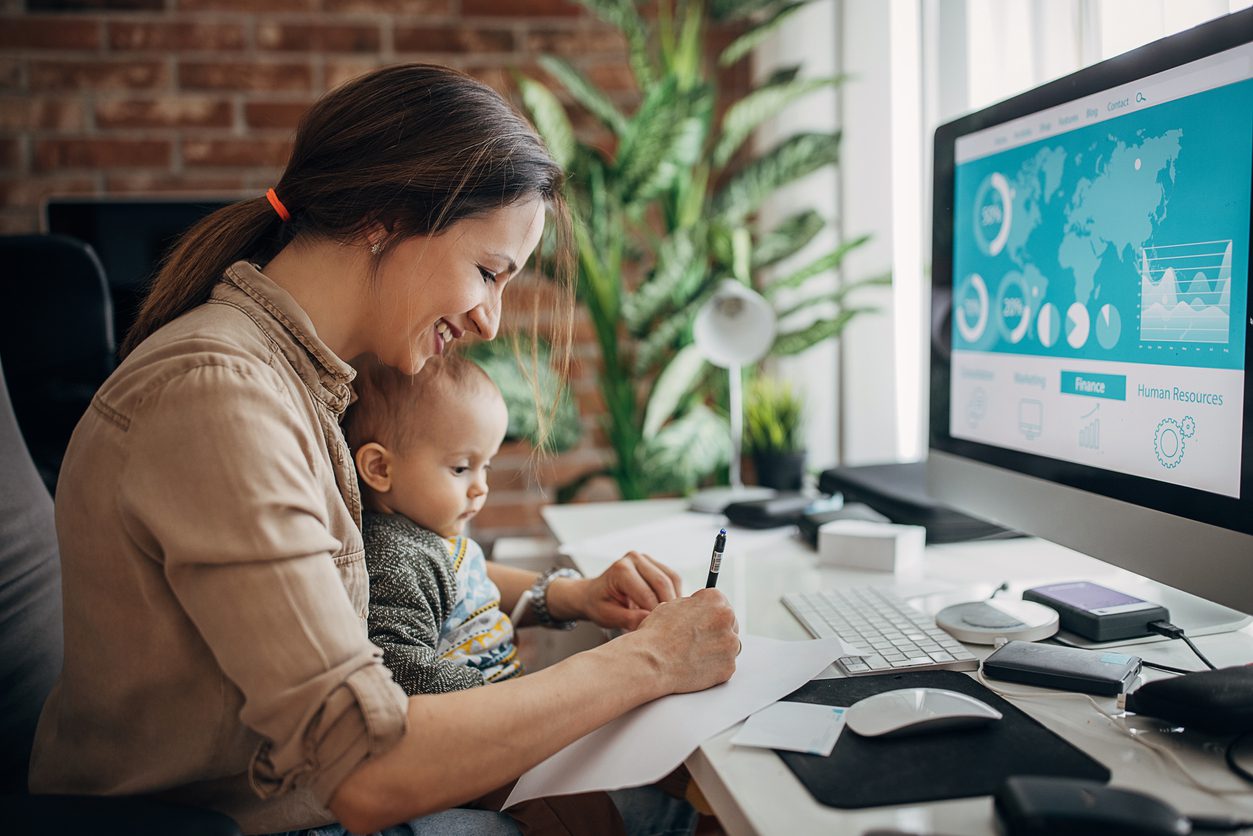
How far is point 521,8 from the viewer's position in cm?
253

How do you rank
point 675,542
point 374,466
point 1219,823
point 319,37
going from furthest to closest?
point 319,37 < point 675,542 < point 374,466 < point 1219,823

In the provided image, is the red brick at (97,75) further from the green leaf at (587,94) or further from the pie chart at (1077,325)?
the pie chart at (1077,325)

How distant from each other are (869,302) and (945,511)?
96 centimetres

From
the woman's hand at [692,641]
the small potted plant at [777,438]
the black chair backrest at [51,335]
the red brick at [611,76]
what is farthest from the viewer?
the red brick at [611,76]

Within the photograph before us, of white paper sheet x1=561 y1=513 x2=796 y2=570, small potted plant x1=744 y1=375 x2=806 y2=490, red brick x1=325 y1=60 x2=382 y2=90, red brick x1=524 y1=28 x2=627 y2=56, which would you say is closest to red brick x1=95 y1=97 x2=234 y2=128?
red brick x1=325 y1=60 x2=382 y2=90

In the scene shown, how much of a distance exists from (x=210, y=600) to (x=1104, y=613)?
78cm

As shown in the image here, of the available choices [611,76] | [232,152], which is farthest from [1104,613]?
[232,152]

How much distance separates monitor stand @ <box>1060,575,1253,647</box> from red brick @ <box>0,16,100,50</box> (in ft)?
8.05

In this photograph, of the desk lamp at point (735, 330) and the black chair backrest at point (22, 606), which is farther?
the desk lamp at point (735, 330)

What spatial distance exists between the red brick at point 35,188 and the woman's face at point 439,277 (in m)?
1.83

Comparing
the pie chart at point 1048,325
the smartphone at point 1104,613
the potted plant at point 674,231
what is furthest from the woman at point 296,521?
the potted plant at point 674,231

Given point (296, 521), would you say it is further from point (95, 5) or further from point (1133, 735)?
point (95, 5)

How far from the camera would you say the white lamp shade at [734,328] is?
69.3 inches

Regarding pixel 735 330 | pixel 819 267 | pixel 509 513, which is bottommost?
pixel 509 513
